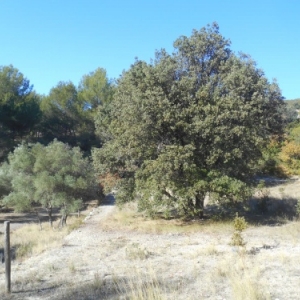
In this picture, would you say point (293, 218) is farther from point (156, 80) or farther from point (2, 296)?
point (2, 296)

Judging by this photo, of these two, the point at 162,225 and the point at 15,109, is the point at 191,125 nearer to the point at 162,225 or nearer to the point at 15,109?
the point at 162,225

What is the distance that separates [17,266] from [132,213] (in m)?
12.2

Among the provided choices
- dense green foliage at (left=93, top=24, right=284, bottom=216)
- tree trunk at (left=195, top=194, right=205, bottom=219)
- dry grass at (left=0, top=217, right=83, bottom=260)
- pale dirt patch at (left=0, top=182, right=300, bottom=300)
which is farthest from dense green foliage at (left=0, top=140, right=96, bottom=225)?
tree trunk at (left=195, top=194, right=205, bottom=219)

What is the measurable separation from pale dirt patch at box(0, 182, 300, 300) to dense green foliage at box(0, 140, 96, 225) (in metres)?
4.56

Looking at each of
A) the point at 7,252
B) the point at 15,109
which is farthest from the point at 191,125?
the point at 15,109

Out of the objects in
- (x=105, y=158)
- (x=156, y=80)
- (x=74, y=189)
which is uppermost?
(x=156, y=80)

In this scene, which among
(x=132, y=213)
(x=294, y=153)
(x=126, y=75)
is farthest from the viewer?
(x=294, y=153)

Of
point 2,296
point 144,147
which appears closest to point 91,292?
point 2,296

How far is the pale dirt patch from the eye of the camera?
22.3 ft

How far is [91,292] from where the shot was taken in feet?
23.6

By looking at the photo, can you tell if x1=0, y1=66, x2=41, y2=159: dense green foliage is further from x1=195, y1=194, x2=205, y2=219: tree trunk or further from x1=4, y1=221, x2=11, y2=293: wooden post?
x1=4, y1=221, x2=11, y2=293: wooden post

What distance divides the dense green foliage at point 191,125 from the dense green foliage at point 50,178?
229 centimetres

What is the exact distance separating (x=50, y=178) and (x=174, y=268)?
11.0 meters

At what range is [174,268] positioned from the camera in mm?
8922
